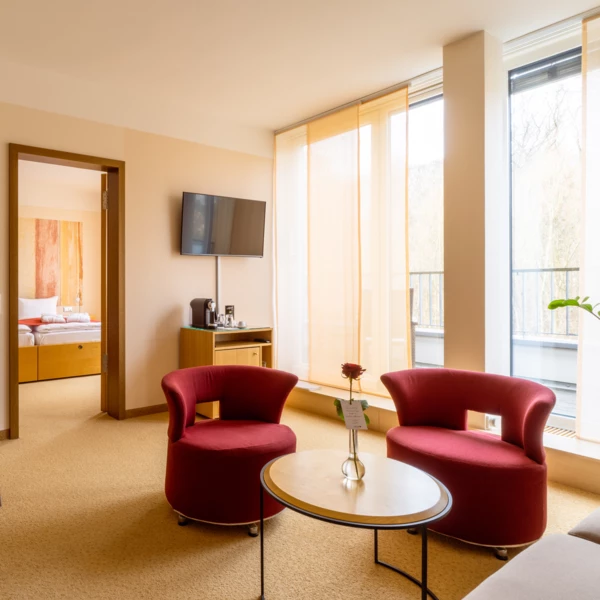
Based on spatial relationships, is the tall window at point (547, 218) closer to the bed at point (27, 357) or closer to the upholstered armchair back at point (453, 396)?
the upholstered armchair back at point (453, 396)

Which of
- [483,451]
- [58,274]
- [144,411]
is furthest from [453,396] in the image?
[58,274]

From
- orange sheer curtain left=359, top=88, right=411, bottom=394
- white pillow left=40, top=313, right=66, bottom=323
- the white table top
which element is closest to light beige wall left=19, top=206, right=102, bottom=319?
white pillow left=40, top=313, right=66, bottom=323

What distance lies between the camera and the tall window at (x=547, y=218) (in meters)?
3.31

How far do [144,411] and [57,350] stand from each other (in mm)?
2396

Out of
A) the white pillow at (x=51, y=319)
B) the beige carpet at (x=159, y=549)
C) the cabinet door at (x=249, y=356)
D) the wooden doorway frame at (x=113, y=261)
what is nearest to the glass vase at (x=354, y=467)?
the beige carpet at (x=159, y=549)

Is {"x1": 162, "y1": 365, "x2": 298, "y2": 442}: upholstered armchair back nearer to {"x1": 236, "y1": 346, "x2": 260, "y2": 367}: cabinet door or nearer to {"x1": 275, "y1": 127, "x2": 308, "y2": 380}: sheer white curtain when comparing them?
{"x1": 236, "y1": 346, "x2": 260, "y2": 367}: cabinet door

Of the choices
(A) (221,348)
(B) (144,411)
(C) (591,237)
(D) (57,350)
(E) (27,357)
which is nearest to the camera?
(C) (591,237)

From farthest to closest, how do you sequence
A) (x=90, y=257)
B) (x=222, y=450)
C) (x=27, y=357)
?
(x=90, y=257) → (x=27, y=357) → (x=222, y=450)

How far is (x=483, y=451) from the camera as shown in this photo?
229cm

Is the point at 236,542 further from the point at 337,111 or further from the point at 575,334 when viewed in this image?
the point at 337,111

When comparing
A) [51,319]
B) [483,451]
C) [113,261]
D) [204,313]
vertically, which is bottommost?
[483,451]

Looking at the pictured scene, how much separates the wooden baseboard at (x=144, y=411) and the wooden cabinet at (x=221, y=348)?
38cm

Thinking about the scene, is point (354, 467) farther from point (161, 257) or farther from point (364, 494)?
point (161, 257)

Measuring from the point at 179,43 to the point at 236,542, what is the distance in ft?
10.7
